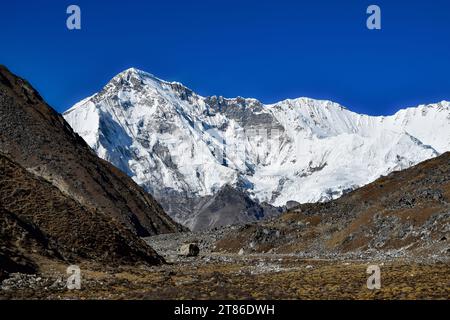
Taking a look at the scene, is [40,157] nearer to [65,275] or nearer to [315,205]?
[315,205]

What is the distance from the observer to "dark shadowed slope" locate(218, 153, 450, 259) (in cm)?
8088

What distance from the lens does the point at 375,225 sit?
95.2 metres

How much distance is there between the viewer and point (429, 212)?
87.6m

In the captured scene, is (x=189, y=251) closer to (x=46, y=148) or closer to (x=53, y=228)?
(x=53, y=228)

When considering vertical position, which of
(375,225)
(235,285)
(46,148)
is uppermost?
(46,148)

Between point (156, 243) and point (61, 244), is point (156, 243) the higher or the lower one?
the higher one

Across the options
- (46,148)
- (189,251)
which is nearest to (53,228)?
(189,251)

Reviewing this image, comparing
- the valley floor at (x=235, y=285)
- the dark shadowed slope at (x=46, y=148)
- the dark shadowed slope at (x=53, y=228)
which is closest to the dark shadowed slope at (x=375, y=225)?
the valley floor at (x=235, y=285)

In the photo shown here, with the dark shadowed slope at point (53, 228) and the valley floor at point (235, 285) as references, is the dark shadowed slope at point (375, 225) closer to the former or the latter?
the valley floor at point (235, 285)

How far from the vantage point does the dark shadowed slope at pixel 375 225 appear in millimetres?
80875

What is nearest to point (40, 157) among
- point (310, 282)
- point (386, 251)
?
point (386, 251)

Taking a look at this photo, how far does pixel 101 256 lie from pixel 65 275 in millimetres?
12950
